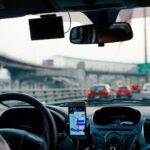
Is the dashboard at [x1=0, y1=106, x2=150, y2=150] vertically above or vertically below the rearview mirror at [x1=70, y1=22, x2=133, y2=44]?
below

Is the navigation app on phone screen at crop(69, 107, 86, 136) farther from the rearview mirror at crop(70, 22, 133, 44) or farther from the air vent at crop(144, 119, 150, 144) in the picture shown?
the rearview mirror at crop(70, 22, 133, 44)

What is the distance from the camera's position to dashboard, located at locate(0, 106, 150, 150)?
4883 millimetres

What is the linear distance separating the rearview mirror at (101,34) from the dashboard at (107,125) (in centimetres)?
92

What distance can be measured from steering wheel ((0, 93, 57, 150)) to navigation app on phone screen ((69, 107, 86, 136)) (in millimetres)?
1517

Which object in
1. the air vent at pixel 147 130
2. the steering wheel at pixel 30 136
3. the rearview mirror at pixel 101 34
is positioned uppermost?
the rearview mirror at pixel 101 34

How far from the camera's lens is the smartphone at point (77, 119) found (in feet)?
17.0

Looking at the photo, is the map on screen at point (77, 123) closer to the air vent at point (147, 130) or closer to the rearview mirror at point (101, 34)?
the air vent at point (147, 130)

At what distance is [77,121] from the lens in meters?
5.23

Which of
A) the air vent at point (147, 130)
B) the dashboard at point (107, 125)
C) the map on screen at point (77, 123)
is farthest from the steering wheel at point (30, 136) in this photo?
the air vent at point (147, 130)

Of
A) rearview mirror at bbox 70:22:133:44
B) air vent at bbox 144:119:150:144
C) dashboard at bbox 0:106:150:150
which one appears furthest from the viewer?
air vent at bbox 144:119:150:144

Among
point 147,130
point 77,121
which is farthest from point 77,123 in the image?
point 147,130

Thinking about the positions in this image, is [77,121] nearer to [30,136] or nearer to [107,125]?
[107,125]


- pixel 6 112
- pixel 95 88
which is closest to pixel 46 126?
pixel 6 112

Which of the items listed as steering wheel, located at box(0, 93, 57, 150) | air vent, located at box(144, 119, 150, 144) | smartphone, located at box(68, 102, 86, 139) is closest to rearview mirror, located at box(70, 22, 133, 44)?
smartphone, located at box(68, 102, 86, 139)
